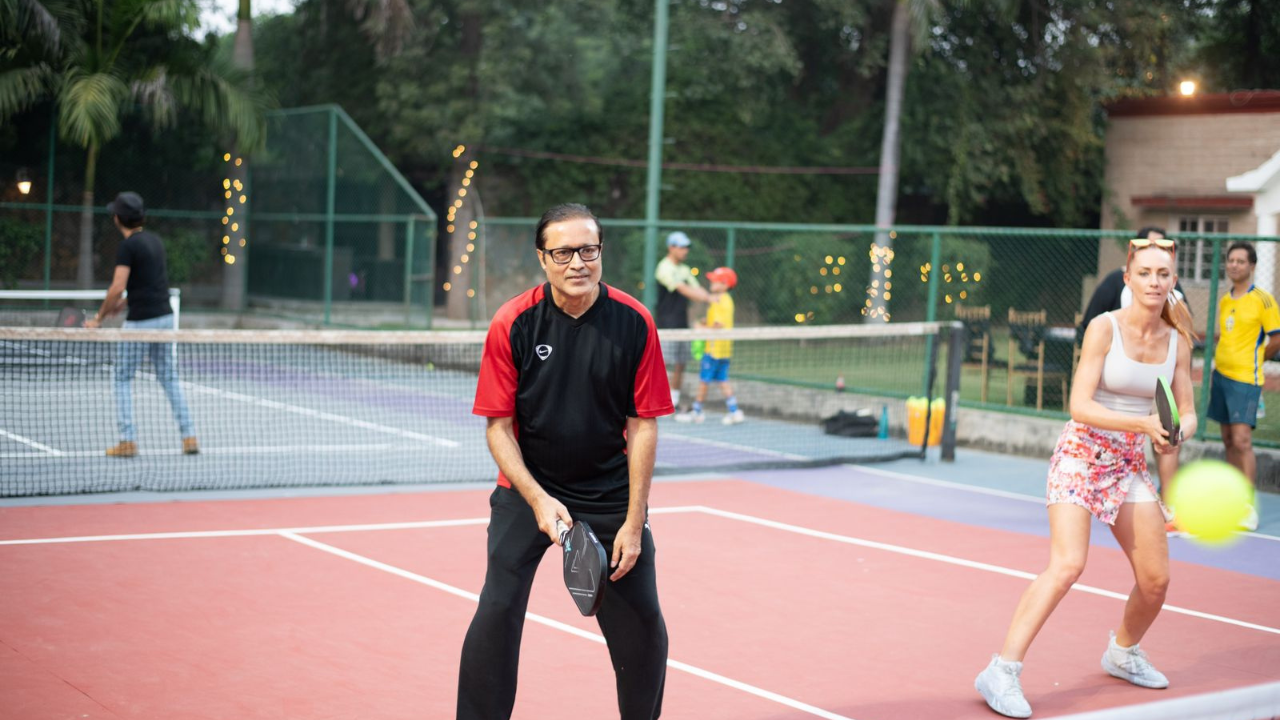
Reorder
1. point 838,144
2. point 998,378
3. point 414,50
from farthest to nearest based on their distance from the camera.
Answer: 1. point 838,144
2. point 414,50
3. point 998,378

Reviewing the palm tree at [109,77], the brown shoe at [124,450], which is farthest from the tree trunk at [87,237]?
the brown shoe at [124,450]

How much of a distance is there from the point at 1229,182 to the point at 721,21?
1099 centimetres

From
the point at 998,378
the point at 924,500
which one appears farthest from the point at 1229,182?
the point at 924,500

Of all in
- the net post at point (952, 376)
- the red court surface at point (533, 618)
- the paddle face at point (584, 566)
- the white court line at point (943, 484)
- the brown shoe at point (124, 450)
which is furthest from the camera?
the net post at point (952, 376)

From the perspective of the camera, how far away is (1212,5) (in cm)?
3275

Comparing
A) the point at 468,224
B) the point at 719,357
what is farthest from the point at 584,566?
the point at 468,224

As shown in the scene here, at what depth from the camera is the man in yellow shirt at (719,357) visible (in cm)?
1428

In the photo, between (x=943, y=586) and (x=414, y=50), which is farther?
(x=414, y=50)

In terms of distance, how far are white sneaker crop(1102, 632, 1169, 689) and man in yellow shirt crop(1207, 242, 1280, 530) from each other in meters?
4.53

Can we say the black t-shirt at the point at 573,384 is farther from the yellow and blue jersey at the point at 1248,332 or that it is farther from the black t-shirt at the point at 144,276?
the black t-shirt at the point at 144,276

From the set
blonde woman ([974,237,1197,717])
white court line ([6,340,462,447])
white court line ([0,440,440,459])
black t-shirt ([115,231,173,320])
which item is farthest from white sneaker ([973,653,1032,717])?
white court line ([6,340,462,447])

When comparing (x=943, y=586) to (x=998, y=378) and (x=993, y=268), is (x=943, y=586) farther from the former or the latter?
(x=993, y=268)

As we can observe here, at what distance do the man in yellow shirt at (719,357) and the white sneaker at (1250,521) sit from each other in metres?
5.72

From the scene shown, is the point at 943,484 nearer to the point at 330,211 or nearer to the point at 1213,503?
the point at 1213,503
